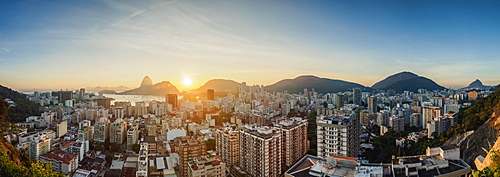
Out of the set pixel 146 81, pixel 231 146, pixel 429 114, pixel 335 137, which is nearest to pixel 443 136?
pixel 335 137

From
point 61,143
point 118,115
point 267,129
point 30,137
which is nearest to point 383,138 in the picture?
point 267,129

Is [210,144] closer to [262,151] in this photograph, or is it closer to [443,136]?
[262,151]

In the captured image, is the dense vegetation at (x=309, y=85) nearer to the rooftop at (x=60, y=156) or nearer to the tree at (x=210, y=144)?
the tree at (x=210, y=144)

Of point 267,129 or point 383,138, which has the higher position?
point 267,129

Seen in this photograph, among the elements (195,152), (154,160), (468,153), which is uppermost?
(468,153)

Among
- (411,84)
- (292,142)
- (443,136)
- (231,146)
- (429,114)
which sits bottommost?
(231,146)

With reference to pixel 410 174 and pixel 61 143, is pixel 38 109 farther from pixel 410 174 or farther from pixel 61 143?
pixel 410 174
